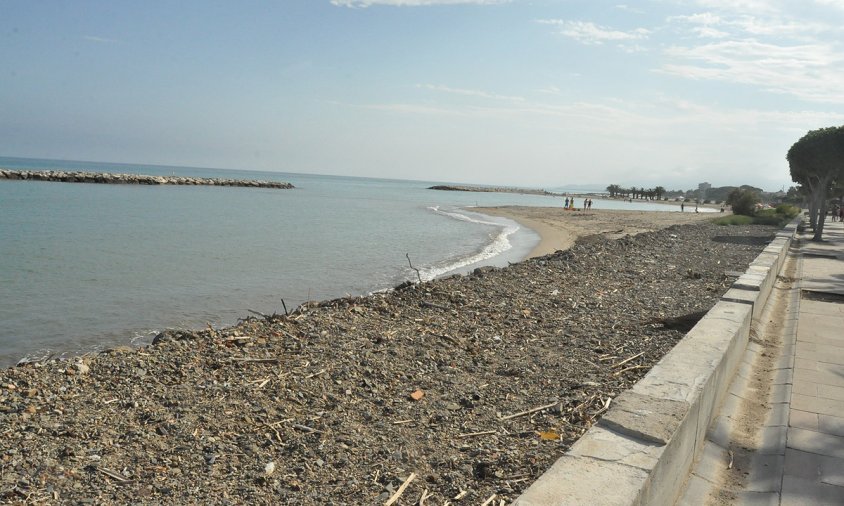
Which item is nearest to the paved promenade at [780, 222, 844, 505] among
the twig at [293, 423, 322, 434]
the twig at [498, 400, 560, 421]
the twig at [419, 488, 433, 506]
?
the twig at [498, 400, 560, 421]

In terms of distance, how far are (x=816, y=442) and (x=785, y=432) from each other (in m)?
0.20

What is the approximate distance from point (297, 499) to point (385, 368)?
2.14 m

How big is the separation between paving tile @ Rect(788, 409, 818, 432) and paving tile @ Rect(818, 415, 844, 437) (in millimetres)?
30

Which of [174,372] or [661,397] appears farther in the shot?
[174,372]

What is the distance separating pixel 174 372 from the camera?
5055mm

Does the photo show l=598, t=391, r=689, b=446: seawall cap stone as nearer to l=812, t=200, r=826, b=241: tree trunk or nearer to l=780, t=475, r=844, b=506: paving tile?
l=780, t=475, r=844, b=506: paving tile

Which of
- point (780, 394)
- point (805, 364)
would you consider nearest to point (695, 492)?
point (780, 394)

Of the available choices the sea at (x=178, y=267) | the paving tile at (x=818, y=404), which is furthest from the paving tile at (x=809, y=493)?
the sea at (x=178, y=267)

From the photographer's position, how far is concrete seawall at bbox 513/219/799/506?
8.07 ft

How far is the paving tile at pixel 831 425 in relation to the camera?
13.1 feet

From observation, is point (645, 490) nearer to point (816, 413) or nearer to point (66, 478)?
point (816, 413)

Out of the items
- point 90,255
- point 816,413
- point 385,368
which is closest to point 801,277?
point 816,413

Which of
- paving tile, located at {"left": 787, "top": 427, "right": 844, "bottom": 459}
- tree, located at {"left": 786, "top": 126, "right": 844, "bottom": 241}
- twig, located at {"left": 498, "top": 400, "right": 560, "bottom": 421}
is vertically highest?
tree, located at {"left": 786, "top": 126, "right": 844, "bottom": 241}

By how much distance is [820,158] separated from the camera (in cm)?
2047
